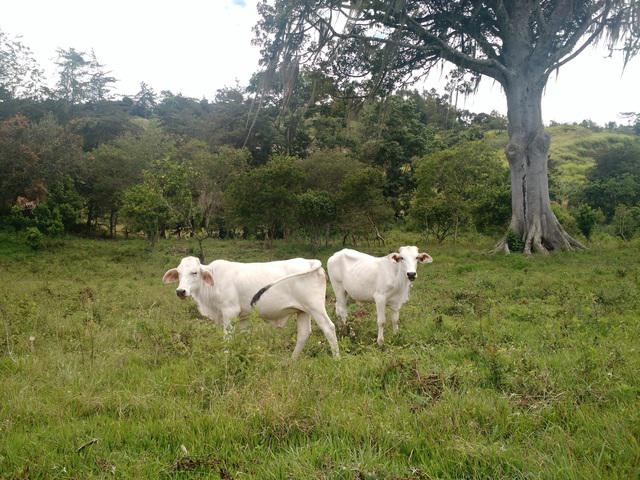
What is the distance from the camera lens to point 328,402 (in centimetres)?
373

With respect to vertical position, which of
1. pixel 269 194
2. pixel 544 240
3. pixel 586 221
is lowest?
pixel 544 240

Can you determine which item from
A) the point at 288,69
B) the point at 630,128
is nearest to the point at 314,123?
the point at 288,69

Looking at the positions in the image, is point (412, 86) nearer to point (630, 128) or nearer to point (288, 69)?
point (288, 69)

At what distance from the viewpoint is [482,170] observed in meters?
25.0

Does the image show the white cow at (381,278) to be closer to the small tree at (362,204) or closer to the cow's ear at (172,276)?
the cow's ear at (172,276)

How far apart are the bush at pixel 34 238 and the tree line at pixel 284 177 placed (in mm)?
104

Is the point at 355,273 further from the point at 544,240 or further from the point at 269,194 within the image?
the point at 269,194

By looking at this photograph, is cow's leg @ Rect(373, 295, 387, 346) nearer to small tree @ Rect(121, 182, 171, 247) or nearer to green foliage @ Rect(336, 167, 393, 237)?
green foliage @ Rect(336, 167, 393, 237)

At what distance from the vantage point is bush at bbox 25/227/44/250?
2444cm

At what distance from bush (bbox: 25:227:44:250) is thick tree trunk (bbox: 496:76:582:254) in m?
22.5

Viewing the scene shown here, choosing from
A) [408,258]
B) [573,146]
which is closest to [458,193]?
[408,258]

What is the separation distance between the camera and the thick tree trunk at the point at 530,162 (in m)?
18.1

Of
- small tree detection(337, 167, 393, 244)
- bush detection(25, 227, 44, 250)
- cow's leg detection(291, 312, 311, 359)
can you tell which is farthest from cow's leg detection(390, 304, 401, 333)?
bush detection(25, 227, 44, 250)

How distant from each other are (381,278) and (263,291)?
8.00 ft
